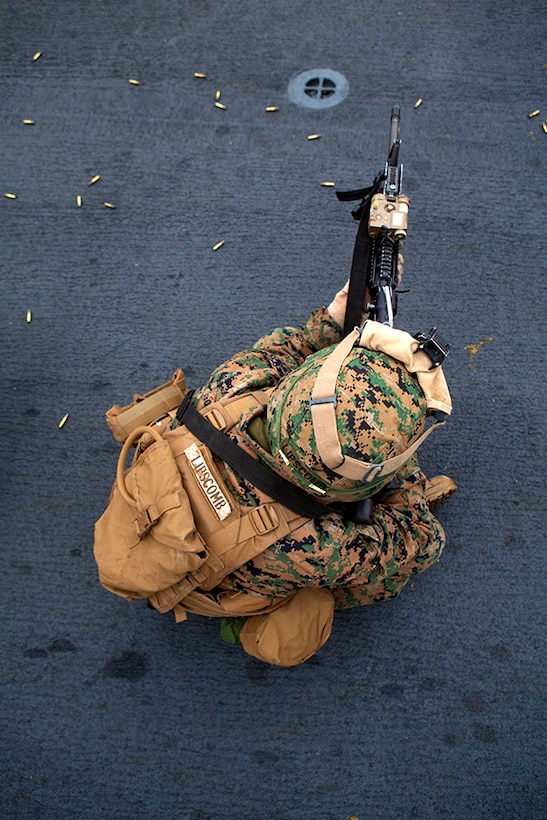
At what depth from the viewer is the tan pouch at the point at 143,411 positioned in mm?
1793

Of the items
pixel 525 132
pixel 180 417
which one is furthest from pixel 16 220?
pixel 525 132

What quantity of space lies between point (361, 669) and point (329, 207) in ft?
6.49

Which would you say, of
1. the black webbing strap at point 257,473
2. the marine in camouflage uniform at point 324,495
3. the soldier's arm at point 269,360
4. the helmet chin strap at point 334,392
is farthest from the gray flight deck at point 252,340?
the helmet chin strap at point 334,392

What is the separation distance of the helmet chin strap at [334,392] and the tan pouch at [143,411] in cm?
67

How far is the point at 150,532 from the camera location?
156 centimetres

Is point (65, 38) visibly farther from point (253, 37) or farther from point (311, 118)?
point (311, 118)

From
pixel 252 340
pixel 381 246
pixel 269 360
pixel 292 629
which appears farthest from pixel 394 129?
pixel 292 629

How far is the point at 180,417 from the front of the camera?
1.62m

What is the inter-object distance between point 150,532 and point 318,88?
2.37m

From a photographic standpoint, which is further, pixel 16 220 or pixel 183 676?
pixel 16 220

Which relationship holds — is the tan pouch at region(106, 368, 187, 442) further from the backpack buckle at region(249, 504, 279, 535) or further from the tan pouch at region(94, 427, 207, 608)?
the backpack buckle at region(249, 504, 279, 535)

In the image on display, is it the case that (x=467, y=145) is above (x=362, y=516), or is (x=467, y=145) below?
above

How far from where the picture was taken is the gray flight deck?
6.98 feet

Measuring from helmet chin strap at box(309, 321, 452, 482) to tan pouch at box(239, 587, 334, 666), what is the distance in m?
0.72
